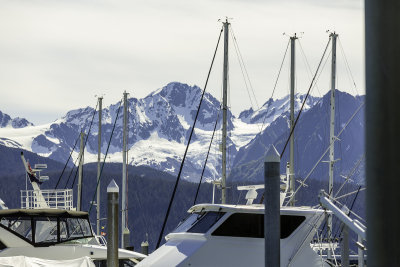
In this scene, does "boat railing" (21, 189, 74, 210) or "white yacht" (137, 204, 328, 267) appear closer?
"white yacht" (137, 204, 328, 267)

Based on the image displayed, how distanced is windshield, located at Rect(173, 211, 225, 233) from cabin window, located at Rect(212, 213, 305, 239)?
11.7 inches

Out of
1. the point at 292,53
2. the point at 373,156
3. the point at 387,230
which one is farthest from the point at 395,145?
the point at 292,53

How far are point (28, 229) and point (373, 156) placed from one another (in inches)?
847

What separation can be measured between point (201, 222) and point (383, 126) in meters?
14.8

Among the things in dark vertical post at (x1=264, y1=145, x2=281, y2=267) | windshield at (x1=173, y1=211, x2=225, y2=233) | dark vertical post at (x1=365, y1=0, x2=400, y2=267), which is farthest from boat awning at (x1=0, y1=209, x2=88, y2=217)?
dark vertical post at (x1=365, y1=0, x2=400, y2=267)

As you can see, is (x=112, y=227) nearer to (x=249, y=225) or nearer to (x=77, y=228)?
(x=249, y=225)

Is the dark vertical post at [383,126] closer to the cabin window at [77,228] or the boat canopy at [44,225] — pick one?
the boat canopy at [44,225]

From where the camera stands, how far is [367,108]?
337 cm

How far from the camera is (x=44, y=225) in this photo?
24688 millimetres

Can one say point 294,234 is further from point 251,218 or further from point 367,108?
point 367,108

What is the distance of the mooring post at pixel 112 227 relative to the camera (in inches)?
765

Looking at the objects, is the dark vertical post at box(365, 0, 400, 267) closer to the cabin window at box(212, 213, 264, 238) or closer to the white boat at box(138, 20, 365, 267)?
the white boat at box(138, 20, 365, 267)

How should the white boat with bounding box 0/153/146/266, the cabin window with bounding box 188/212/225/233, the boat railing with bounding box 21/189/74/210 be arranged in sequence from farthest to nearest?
the boat railing with bounding box 21/189/74/210, the white boat with bounding box 0/153/146/266, the cabin window with bounding box 188/212/225/233

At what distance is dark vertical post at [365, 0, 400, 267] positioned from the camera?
3.23m
